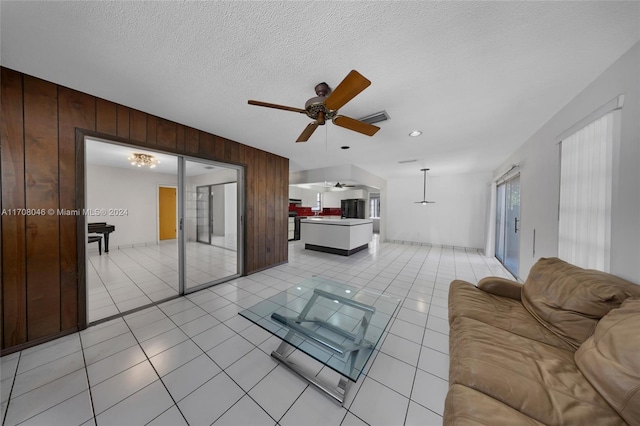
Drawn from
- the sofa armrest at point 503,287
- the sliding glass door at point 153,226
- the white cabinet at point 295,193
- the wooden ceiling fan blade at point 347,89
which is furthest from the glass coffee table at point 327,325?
the white cabinet at point 295,193

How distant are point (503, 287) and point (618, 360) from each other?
3.93 feet

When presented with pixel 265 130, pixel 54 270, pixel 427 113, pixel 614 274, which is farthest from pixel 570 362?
pixel 54 270

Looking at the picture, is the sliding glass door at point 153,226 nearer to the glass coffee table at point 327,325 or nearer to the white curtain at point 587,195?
the glass coffee table at point 327,325

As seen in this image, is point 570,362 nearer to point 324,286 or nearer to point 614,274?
point 614,274

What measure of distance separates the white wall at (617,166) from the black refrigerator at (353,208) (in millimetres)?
6090

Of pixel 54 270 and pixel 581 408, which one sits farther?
pixel 54 270

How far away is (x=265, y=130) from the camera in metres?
3.03

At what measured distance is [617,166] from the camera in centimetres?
150

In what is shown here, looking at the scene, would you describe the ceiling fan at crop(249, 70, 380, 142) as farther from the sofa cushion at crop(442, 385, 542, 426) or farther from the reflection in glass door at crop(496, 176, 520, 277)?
the reflection in glass door at crop(496, 176, 520, 277)

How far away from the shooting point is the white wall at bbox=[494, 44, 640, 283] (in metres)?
1.37

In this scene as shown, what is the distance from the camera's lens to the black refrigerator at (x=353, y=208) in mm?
8688

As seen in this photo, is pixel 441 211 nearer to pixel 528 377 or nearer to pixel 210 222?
pixel 528 377

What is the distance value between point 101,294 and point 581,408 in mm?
Result: 4757

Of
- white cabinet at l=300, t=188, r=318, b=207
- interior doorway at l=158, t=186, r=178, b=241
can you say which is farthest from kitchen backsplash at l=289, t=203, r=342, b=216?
interior doorway at l=158, t=186, r=178, b=241
